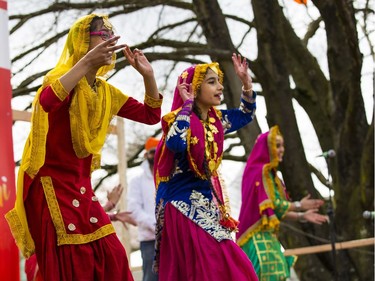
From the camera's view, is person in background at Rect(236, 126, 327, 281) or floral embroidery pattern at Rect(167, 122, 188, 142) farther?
person in background at Rect(236, 126, 327, 281)

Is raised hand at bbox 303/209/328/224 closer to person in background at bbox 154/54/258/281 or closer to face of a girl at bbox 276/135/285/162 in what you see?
face of a girl at bbox 276/135/285/162

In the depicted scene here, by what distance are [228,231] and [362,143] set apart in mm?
5478

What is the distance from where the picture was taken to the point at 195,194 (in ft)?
19.9

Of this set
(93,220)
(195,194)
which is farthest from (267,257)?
(93,220)

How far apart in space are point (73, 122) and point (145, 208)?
393cm

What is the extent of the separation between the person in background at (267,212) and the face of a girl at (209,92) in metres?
2.50

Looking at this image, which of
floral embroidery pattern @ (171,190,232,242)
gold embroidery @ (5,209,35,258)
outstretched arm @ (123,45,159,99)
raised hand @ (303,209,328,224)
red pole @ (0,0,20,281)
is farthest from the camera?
raised hand @ (303,209,328,224)

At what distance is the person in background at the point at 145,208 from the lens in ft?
28.2

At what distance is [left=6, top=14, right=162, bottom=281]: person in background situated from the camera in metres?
4.79

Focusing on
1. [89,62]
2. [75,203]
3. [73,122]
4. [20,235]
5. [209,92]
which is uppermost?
[209,92]

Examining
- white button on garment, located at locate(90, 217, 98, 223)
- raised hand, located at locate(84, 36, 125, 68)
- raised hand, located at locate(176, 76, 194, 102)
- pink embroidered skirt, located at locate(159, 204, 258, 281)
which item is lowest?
pink embroidered skirt, located at locate(159, 204, 258, 281)

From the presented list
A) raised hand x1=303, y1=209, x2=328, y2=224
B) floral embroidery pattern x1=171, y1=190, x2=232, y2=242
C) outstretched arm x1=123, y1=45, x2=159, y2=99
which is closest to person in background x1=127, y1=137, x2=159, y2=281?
raised hand x1=303, y1=209, x2=328, y2=224

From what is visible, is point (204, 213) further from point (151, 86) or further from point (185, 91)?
point (151, 86)

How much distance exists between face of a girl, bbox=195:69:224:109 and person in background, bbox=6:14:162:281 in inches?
52.0
